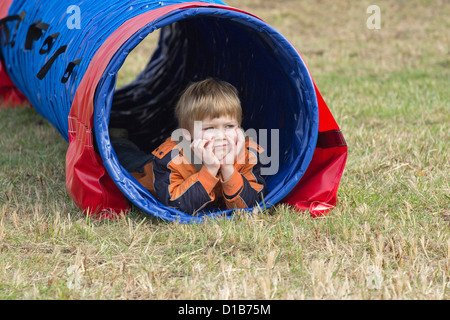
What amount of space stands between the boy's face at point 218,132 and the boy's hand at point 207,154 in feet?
0.15

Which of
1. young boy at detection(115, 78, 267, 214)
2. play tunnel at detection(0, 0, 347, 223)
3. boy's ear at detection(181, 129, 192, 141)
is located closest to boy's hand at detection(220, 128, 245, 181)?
young boy at detection(115, 78, 267, 214)

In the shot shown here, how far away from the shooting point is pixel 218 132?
3504mm

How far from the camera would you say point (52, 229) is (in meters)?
3.20

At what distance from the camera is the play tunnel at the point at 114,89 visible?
3.23 metres

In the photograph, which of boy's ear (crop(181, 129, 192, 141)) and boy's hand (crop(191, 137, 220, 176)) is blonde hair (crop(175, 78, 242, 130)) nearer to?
boy's ear (crop(181, 129, 192, 141))

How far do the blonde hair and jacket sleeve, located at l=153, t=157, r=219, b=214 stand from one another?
356mm

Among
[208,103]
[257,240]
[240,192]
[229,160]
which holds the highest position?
[208,103]

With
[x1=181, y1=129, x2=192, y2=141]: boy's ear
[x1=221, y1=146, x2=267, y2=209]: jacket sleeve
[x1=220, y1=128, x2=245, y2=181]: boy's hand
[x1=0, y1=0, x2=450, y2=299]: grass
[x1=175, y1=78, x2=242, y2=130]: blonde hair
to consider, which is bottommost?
[x1=0, y1=0, x2=450, y2=299]: grass

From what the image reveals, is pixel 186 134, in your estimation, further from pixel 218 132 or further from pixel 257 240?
pixel 257 240

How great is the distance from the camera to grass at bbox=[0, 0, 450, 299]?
2629mm

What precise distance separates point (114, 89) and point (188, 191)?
0.75m

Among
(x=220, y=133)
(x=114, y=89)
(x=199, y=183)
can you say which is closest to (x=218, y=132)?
(x=220, y=133)

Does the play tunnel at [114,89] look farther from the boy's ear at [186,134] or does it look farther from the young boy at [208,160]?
the boy's ear at [186,134]
